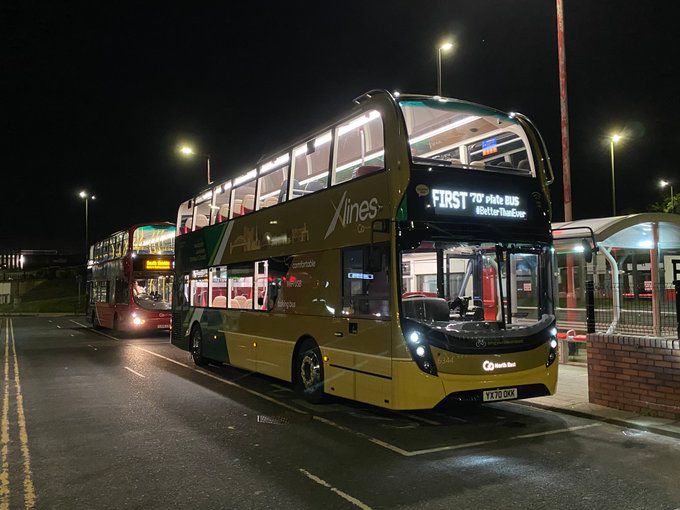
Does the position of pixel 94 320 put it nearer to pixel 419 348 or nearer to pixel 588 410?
pixel 419 348

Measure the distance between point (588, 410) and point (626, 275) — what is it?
2.72 meters

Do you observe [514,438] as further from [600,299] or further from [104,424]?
[104,424]

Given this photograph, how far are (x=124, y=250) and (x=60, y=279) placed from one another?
6032cm

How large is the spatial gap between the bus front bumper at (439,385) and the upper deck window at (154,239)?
57.2 ft

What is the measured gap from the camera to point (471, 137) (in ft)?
28.0

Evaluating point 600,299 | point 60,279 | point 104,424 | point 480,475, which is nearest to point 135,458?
point 104,424

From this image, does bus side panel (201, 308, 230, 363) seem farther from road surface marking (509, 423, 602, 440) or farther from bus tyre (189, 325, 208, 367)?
road surface marking (509, 423, 602, 440)

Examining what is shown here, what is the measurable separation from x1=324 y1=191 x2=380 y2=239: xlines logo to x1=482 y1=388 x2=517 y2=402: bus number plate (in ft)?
8.66

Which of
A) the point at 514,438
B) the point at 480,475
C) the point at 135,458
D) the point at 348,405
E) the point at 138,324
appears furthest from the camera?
the point at 138,324

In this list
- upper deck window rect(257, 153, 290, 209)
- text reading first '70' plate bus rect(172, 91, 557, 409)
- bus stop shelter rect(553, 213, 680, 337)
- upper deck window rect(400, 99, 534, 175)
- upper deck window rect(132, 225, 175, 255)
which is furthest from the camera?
upper deck window rect(132, 225, 175, 255)

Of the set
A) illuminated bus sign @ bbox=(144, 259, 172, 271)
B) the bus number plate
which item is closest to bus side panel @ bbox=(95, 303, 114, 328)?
illuminated bus sign @ bbox=(144, 259, 172, 271)

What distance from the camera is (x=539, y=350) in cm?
756

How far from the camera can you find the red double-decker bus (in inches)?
862

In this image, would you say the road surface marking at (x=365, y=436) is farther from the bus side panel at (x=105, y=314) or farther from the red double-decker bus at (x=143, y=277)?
the bus side panel at (x=105, y=314)
